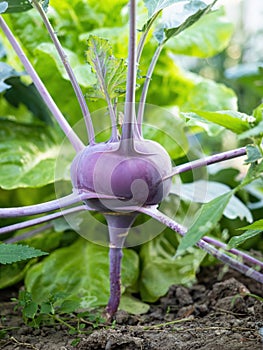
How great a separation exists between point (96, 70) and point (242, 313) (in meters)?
0.38

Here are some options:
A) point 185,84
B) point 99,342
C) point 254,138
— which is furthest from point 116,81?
point 185,84

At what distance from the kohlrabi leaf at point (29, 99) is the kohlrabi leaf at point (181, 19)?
1.32 ft

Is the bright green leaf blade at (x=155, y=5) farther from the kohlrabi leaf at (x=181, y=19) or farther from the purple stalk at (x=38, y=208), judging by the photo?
the purple stalk at (x=38, y=208)

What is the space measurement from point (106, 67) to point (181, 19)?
0.59 feet

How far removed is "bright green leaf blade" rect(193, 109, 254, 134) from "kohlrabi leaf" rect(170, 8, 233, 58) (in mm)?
627

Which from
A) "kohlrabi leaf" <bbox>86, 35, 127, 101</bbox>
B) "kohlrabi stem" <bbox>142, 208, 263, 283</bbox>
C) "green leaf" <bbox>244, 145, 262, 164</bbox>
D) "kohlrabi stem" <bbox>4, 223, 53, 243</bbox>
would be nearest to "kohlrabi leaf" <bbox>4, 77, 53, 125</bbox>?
"kohlrabi stem" <bbox>4, 223, 53, 243</bbox>

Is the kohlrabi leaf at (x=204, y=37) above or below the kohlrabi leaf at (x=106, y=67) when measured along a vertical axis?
above

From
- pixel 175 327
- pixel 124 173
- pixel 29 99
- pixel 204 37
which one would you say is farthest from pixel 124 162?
pixel 204 37

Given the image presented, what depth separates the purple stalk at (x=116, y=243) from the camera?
0.68 meters

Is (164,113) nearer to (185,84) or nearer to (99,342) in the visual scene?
(185,84)

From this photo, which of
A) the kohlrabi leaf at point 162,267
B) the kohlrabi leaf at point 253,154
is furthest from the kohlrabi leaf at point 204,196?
the kohlrabi leaf at point 253,154

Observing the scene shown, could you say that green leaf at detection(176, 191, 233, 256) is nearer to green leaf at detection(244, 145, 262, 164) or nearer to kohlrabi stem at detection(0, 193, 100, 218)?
green leaf at detection(244, 145, 262, 164)

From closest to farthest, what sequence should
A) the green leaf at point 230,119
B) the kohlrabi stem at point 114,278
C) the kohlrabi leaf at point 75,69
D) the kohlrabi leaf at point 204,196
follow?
the green leaf at point 230,119 < the kohlrabi stem at point 114,278 < the kohlrabi leaf at point 204,196 < the kohlrabi leaf at point 75,69

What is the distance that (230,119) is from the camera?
584 millimetres
